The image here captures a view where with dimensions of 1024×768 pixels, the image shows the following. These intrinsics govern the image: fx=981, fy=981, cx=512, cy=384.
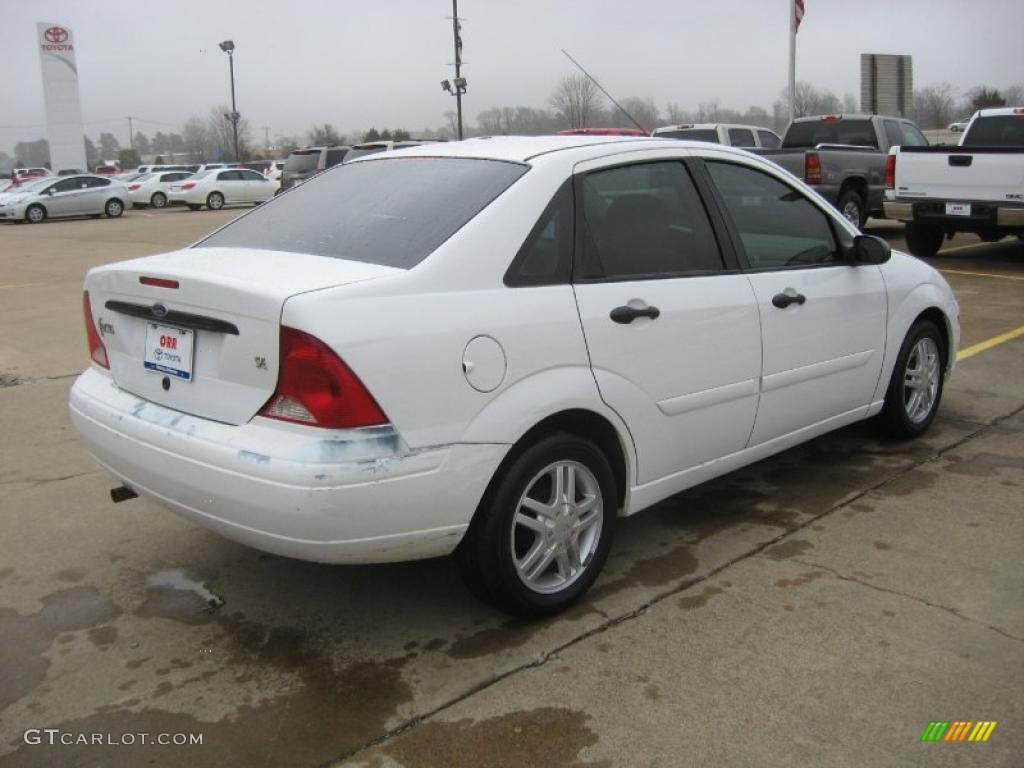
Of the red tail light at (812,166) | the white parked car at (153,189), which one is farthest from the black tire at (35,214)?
the red tail light at (812,166)

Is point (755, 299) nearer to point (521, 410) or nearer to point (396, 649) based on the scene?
point (521, 410)

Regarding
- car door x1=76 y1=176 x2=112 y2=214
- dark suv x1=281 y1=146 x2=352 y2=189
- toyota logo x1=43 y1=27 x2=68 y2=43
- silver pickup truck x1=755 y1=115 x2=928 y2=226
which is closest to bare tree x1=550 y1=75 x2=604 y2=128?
silver pickup truck x1=755 y1=115 x2=928 y2=226

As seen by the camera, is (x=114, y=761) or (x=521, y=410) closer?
(x=114, y=761)

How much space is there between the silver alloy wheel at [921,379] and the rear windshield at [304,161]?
20.2 meters

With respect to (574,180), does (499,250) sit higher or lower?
lower

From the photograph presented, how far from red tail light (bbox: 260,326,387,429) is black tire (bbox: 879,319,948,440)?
3.21 metres

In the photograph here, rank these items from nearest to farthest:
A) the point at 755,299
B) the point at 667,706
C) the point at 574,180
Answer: the point at 667,706 → the point at 574,180 → the point at 755,299

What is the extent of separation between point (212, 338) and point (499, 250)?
0.96 m

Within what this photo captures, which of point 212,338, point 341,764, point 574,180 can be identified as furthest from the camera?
point 574,180

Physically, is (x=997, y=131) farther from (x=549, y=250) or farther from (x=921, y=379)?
(x=549, y=250)

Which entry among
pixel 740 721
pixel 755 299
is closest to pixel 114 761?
pixel 740 721

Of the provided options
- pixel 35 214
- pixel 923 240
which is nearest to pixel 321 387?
pixel 923 240

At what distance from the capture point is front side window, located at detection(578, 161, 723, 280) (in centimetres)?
356

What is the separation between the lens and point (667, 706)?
2.89 metres
